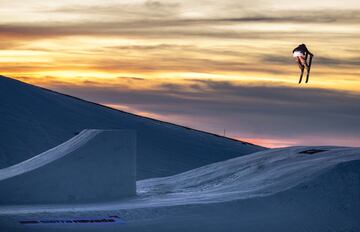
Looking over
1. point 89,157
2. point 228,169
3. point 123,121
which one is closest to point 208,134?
point 123,121

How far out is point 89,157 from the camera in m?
20.7

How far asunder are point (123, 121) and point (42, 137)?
464cm

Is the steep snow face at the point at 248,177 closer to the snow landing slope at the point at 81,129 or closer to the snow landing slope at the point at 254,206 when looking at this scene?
the snow landing slope at the point at 254,206

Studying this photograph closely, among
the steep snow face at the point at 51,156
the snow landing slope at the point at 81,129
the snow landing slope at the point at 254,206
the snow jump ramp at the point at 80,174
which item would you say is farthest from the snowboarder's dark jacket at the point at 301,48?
the snow landing slope at the point at 81,129

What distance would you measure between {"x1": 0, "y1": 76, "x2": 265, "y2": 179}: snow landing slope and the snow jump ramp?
11302 mm

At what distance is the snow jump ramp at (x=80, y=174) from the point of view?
2023cm

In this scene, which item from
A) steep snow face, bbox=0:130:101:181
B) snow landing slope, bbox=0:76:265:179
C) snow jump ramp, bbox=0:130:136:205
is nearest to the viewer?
snow jump ramp, bbox=0:130:136:205

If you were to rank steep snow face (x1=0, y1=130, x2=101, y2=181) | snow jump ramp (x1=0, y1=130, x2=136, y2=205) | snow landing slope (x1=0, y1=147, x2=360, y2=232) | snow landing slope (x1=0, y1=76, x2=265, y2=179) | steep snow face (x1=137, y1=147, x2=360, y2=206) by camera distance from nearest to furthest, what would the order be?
1. snow landing slope (x1=0, y1=147, x2=360, y2=232)
2. steep snow face (x1=137, y1=147, x2=360, y2=206)
3. snow jump ramp (x1=0, y1=130, x2=136, y2=205)
4. steep snow face (x1=0, y1=130, x2=101, y2=181)
5. snow landing slope (x1=0, y1=76, x2=265, y2=179)

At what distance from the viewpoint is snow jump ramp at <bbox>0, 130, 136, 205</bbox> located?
2023 centimetres

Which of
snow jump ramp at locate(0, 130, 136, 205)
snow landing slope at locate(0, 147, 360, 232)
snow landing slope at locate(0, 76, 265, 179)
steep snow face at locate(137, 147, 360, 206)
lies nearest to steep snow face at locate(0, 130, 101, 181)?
snow jump ramp at locate(0, 130, 136, 205)

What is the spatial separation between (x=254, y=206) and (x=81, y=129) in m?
18.6

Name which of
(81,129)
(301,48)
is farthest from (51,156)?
(81,129)

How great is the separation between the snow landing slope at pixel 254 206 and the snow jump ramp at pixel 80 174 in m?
0.77

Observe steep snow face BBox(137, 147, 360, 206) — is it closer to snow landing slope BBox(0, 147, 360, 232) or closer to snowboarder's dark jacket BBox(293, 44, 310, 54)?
snow landing slope BBox(0, 147, 360, 232)
